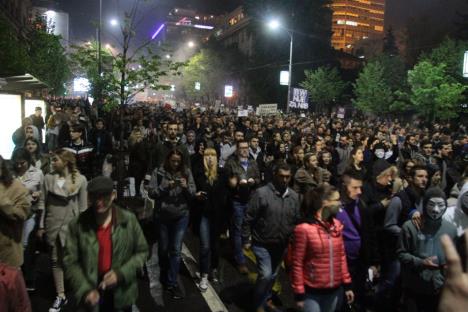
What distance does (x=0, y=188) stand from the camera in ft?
15.0

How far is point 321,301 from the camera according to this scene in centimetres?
422

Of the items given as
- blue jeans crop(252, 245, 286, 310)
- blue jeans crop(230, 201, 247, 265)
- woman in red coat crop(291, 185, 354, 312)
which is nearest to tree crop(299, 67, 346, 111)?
blue jeans crop(230, 201, 247, 265)

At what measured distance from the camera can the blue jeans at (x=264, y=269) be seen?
524 centimetres

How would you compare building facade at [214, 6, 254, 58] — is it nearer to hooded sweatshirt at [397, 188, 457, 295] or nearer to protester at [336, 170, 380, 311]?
protester at [336, 170, 380, 311]

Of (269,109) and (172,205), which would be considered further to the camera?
(269,109)

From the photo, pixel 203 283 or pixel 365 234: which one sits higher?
pixel 365 234

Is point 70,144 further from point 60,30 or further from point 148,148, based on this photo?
point 60,30

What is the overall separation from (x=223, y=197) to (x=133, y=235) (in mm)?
2956

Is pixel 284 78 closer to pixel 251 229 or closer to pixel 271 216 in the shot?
pixel 251 229

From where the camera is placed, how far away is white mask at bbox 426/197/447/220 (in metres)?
4.40

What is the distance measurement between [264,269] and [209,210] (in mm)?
1496

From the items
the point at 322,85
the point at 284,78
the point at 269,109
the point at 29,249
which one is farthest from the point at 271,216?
the point at 322,85

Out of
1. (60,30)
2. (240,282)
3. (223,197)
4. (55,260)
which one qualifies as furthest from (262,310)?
(60,30)

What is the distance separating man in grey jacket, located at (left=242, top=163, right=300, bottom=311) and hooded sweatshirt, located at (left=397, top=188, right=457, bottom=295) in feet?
4.31
